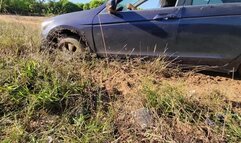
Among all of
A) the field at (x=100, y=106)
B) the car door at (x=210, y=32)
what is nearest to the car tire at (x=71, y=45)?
the field at (x=100, y=106)

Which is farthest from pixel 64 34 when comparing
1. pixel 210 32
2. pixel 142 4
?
pixel 210 32

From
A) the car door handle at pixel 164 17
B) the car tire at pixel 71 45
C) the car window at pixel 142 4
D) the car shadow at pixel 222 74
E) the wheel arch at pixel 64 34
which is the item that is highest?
the car window at pixel 142 4

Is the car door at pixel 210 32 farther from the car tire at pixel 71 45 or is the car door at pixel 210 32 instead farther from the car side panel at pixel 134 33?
the car tire at pixel 71 45

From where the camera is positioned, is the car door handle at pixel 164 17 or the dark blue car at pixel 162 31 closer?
the dark blue car at pixel 162 31

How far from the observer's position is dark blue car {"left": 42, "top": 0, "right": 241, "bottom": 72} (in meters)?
5.31

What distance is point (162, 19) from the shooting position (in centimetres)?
558

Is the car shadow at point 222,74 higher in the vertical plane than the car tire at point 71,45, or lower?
lower

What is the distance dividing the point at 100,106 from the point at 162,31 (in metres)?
1.89

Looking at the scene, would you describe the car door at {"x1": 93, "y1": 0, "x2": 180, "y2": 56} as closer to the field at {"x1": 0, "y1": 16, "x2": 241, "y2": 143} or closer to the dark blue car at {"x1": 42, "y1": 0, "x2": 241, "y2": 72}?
the dark blue car at {"x1": 42, "y1": 0, "x2": 241, "y2": 72}

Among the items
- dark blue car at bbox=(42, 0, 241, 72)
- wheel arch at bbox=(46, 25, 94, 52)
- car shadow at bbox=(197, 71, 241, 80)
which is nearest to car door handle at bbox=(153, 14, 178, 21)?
dark blue car at bbox=(42, 0, 241, 72)

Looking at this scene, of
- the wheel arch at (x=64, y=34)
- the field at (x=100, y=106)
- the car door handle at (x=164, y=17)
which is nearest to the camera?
the field at (x=100, y=106)

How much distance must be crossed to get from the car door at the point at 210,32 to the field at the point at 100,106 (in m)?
0.42

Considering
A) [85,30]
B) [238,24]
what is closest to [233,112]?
[238,24]

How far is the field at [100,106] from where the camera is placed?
3704 mm
